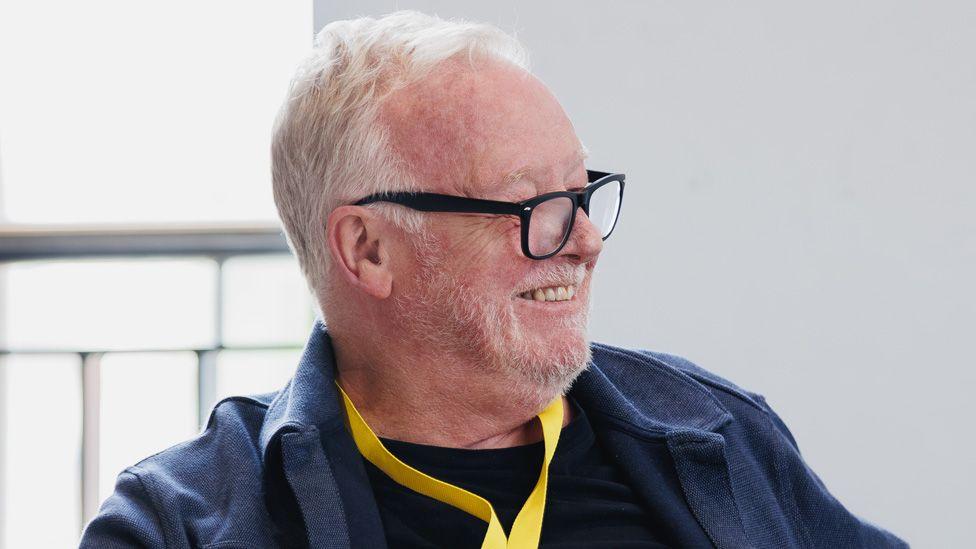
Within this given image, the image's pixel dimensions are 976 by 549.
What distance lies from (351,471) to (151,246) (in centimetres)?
128

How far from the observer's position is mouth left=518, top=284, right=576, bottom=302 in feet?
4.41

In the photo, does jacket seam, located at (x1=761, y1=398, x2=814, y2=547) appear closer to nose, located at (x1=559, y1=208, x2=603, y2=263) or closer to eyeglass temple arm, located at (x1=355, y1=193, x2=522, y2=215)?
nose, located at (x1=559, y1=208, x2=603, y2=263)

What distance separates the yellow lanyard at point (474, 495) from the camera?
1.30m

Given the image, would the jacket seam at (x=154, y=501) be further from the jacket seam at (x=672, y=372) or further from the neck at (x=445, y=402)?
the jacket seam at (x=672, y=372)

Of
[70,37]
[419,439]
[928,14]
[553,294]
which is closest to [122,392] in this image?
[70,37]

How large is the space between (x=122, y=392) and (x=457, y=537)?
4.66ft

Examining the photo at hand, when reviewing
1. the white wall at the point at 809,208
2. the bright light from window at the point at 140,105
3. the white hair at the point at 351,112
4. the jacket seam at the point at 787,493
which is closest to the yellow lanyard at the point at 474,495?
the white hair at the point at 351,112

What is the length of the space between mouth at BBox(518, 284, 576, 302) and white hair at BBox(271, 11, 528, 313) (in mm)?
168

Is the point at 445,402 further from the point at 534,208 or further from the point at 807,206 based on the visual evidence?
the point at 807,206

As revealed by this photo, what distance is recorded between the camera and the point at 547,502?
1.37 m

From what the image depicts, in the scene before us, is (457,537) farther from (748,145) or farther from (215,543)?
(748,145)

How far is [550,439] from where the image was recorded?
1.37 meters

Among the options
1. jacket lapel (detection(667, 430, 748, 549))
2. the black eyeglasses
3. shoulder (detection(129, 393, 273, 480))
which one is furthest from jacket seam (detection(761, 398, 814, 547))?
shoulder (detection(129, 393, 273, 480))

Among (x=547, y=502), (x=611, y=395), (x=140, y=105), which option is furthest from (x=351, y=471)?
(x=140, y=105)
